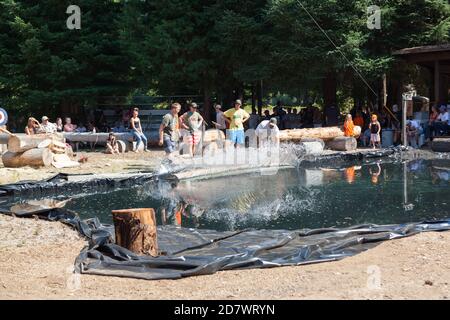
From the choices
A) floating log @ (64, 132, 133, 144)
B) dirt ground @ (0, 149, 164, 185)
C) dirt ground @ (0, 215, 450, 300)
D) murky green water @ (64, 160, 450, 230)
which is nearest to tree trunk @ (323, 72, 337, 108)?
dirt ground @ (0, 149, 164, 185)

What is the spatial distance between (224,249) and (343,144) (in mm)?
14772

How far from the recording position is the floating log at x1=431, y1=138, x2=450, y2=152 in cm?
2033

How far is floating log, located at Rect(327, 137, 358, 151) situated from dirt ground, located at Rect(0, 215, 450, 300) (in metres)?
13.9

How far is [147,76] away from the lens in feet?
87.8

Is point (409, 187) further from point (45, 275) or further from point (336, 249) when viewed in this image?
point (45, 275)

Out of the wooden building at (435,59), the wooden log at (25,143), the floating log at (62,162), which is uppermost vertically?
the wooden building at (435,59)

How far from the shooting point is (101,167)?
1750 cm

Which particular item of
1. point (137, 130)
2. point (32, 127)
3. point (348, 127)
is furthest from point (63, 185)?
point (348, 127)

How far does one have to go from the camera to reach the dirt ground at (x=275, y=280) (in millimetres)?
5859

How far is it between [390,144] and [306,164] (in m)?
5.46

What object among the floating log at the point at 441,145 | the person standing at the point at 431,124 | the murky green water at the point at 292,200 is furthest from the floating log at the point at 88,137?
the person standing at the point at 431,124

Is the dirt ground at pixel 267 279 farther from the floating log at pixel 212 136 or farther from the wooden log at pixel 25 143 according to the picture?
the floating log at pixel 212 136

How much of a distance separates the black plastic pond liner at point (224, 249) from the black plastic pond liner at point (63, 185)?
13.8 feet

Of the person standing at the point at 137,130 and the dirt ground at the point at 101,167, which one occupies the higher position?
the person standing at the point at 137,130
